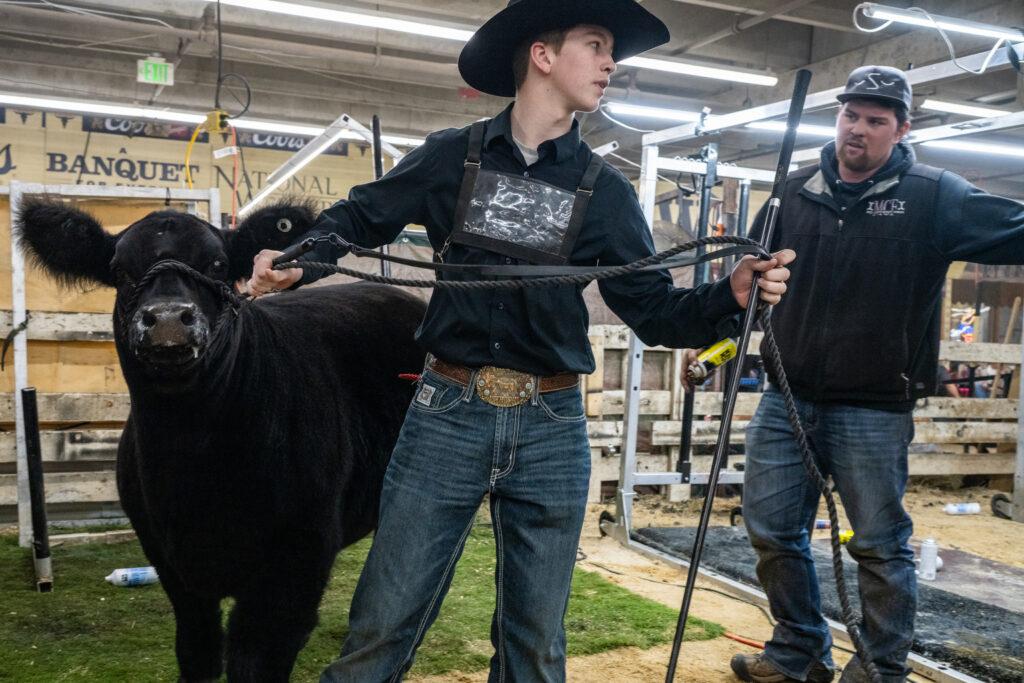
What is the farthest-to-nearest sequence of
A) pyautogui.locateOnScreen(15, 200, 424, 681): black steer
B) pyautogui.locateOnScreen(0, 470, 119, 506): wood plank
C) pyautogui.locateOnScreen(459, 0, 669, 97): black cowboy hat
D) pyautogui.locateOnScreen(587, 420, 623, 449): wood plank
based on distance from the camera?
pyautogui.locateOnScreen(587, 420, 623, 449): wood plank, pyautogui.locateOnScreen(0, 470, 119, 506): wood plank, pyautogui.locateOnScreen(15, 200, 424, 681): black steer, pyautogui.locateOnScreen(459, 0, 669, 97): black cowboy hat

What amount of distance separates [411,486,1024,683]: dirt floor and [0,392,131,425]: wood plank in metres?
3.04

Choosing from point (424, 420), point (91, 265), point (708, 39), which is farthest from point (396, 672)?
point (708, 39)

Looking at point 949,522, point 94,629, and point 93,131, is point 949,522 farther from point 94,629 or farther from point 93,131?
point 93,131

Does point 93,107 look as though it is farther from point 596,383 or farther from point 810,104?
point 810,104

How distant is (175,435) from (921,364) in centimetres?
258

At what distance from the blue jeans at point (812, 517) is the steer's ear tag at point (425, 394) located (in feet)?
5.75

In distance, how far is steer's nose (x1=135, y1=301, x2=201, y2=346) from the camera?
7.21ft

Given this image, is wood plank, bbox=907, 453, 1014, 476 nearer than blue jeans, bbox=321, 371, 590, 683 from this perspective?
No

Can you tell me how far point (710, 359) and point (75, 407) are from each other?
4.04 metres

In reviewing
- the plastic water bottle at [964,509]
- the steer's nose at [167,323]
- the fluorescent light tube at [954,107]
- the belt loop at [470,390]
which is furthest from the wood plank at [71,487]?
the fluorescent light tube at [954,107]

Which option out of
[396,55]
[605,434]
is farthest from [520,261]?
[396,55]

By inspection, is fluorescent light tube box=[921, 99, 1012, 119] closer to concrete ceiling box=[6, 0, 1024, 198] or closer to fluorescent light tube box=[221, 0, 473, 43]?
concrete ceiling box=[6, 0, 1024, 198]

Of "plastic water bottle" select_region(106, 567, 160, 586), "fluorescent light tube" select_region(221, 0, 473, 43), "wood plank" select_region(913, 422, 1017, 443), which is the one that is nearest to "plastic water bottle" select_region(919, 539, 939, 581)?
"wood plank" select_region(913, 422, 1017, 443)

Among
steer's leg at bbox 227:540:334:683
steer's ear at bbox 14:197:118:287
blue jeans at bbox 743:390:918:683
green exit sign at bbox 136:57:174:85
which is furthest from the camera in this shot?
green exit sign at bbox 136:57:174:85
